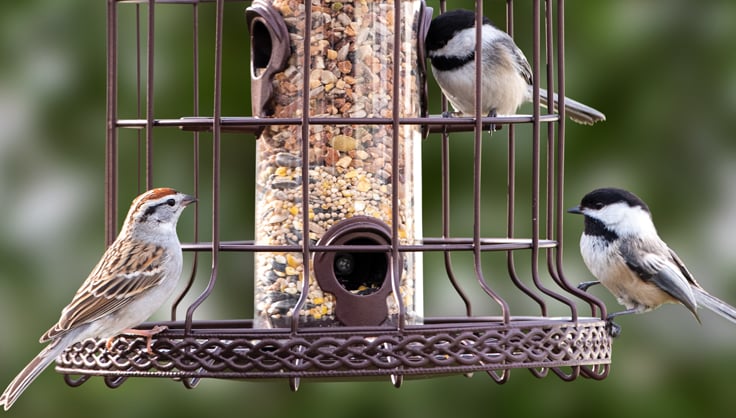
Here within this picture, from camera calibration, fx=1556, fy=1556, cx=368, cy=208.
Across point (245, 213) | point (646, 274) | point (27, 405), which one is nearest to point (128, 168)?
point (245, 213)

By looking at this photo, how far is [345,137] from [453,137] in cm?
200

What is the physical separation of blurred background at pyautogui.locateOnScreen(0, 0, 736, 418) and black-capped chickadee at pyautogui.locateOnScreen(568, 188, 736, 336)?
0.48 m

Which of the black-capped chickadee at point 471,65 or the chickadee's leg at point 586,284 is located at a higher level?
the black-capped chickadee at point 471,65

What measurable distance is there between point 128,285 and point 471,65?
6.48 feet

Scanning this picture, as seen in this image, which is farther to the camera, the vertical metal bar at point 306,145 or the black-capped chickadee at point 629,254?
the black-capped chickadee at point 629,254

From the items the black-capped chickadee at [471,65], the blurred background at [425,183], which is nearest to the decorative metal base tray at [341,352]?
the black-capped chickadee at [471,65]

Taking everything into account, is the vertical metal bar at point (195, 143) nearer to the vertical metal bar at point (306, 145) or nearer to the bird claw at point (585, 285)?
the vertical metal bar at point (306, 145)

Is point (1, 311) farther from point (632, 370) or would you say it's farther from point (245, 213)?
point (632, 370)

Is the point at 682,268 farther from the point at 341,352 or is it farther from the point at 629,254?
the point at 341,352

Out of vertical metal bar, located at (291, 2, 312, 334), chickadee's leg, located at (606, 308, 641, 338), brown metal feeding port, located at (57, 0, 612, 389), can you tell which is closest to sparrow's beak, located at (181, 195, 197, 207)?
brown metal feeding port, located at (57, 0, 612, 389)

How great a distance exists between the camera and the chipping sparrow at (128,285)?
22.0 feet

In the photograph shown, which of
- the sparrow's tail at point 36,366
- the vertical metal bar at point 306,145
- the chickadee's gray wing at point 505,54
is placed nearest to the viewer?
the vertical metal bar at point 306,145

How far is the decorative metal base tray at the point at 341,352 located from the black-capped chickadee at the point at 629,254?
1.94m

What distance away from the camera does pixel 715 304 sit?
877 centimetres
